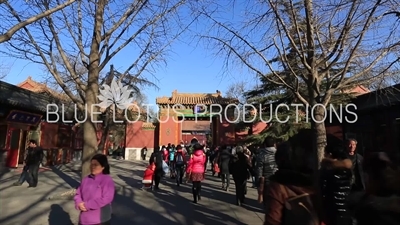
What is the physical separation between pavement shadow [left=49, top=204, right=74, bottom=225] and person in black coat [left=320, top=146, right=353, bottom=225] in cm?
454

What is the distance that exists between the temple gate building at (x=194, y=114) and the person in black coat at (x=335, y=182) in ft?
72.7

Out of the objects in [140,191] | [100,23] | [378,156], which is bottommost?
[140,191]

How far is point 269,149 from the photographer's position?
6223 millimetres

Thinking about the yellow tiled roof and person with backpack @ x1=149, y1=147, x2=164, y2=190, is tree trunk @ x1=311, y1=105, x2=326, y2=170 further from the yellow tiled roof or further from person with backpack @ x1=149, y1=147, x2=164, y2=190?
the yellow tiled roof

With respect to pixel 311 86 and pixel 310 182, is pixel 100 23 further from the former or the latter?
pixel 310 182

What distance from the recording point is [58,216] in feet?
21.1

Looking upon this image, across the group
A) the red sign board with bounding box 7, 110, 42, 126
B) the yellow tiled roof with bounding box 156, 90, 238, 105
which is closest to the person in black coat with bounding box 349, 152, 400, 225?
the red sign board with bounding box 7, 110, 42, 126

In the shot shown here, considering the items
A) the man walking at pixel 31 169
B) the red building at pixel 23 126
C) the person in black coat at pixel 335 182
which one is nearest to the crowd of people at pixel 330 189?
the person in black coat at pixel 335 182

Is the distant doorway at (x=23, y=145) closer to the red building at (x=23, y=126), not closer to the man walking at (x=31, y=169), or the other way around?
the red building at (x=23, y=126)

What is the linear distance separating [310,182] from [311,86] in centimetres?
420

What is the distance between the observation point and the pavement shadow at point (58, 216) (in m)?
5.95

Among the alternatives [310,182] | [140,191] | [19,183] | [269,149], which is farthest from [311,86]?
[19,183]

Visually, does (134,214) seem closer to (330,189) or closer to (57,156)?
(330,189)

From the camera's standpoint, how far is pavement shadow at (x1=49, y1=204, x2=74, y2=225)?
5953 millimetres
